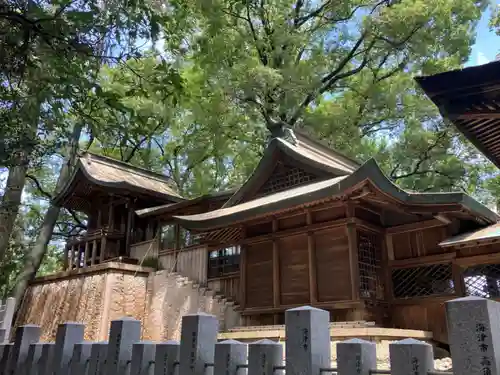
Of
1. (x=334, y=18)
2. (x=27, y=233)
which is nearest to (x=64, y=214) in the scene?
(x=27, y=233)

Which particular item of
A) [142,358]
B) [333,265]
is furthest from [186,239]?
[142,358]

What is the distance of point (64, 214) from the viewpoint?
26.5 m

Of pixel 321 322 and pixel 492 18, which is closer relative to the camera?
pixel 321 322

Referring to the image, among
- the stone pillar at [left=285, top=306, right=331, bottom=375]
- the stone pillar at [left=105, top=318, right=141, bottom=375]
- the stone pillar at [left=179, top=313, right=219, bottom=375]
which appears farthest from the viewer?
the stone pillar at [left=105, top=318, right=141, bottom=375]

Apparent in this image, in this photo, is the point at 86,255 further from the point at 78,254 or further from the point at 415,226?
the point at 415,226

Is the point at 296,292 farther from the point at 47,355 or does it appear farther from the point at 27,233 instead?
the point at 27,233

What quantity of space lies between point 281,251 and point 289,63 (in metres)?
11.6

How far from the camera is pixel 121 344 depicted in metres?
4.43

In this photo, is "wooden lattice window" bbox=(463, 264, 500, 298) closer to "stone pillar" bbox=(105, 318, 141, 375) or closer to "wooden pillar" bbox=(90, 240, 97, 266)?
"stone pillar" bbox=(105, 318, 141, 375)

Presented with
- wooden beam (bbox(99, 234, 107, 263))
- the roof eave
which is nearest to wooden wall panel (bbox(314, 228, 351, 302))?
the roof eave

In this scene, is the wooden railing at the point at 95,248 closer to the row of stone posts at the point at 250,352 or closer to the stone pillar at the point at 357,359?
the row of stone posts at the point at 250,352

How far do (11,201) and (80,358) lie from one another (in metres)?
3.04

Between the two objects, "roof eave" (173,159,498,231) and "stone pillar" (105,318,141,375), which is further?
"roof eave" (173,159,498,231)

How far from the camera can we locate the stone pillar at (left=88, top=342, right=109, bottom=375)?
4559 mm
